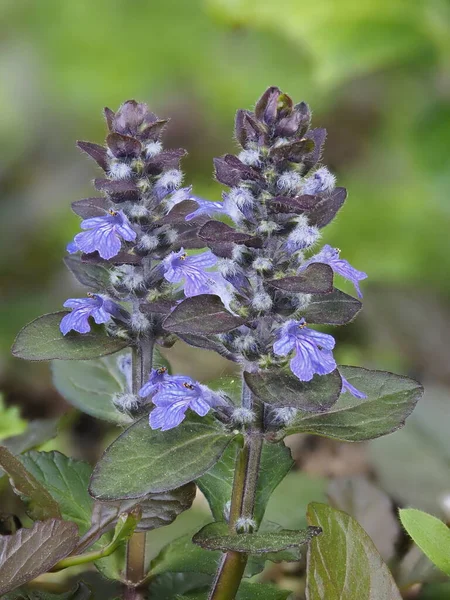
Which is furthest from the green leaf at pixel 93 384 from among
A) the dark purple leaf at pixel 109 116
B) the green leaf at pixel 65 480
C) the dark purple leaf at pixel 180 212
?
the dark purple leaf at pixel 109 116

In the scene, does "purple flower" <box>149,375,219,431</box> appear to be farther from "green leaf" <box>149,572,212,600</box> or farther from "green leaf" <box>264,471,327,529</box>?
"green leaf" <box>264,471,327,529</box>

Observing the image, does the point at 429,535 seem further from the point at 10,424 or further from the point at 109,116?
the point at 10,424

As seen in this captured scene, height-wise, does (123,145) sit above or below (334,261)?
above

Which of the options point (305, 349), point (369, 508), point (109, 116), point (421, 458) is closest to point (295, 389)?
point (305, 349)

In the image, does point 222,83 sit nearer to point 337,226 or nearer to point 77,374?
point 337,226

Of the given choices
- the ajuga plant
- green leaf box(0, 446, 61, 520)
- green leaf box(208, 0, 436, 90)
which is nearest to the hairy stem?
the ajuga plant

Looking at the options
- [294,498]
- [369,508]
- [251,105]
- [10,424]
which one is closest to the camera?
[369,508]

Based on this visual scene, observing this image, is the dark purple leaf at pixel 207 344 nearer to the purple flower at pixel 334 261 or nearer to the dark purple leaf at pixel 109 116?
the purple flower at pixel 334 261
